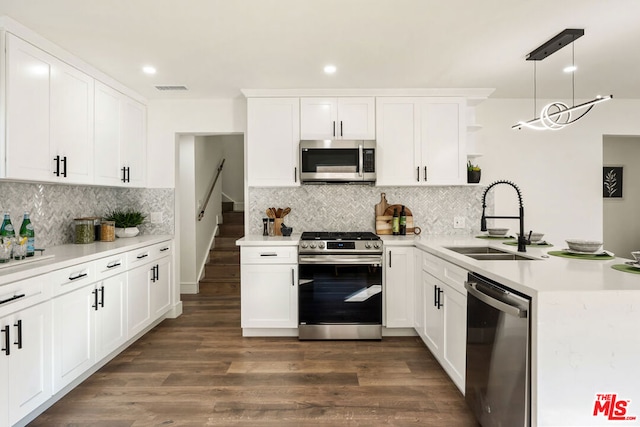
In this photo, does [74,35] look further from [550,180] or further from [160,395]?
[550,180]

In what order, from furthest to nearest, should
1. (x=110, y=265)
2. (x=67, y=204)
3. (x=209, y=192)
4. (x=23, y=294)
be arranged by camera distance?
(x=209, y=192)
(x=67, y=204)
(x=110, y=265)
(x=23, y=294)

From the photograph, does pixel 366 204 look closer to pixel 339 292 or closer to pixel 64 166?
pixel 339 292

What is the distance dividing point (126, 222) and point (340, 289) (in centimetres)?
230

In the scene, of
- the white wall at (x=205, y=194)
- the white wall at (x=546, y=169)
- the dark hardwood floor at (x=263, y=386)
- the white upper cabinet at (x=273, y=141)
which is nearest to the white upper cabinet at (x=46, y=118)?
the white upper cabinet at (x=273, y=141)

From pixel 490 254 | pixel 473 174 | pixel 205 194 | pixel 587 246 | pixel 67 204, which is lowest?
pixel 490 254

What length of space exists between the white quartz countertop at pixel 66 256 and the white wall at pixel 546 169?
3645 millimetres

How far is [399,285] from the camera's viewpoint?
342cm

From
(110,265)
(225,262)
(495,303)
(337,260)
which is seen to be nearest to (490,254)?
(495,303)

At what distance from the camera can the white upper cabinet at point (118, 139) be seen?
319cm

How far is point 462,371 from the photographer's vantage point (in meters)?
2.23

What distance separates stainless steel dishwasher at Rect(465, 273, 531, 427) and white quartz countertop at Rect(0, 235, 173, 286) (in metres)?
2.45

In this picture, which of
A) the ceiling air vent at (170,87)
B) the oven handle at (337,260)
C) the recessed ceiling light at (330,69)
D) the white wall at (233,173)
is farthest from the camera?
the white wall at (233,173)

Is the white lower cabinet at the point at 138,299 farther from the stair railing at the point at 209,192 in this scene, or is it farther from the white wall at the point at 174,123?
the stair railing at the point at 209,192

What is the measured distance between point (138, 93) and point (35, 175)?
1.68 m
